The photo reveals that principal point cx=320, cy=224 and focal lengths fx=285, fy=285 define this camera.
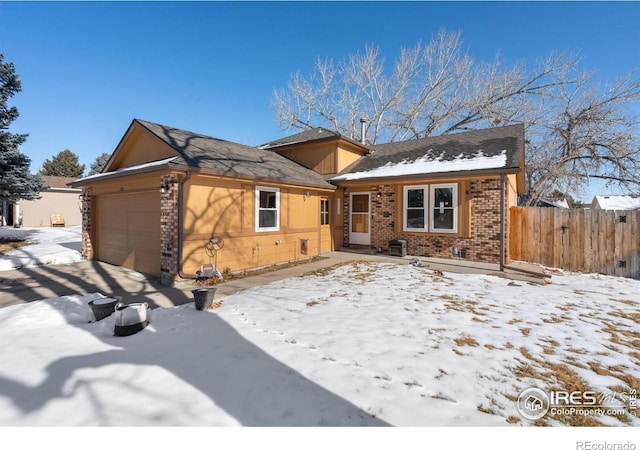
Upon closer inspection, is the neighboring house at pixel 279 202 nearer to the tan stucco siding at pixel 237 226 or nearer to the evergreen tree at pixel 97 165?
the tan stucco siding at pixel 237 226

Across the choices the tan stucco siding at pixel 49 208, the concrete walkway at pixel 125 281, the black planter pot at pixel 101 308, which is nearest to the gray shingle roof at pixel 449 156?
the concrete walkway at pixel 125 281

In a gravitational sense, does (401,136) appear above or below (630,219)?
above

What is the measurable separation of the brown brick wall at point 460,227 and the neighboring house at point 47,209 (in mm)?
23158

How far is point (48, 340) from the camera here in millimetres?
3535

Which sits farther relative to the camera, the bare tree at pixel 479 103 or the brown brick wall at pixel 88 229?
the bare tree at pixel 479 103

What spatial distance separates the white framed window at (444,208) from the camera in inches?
390

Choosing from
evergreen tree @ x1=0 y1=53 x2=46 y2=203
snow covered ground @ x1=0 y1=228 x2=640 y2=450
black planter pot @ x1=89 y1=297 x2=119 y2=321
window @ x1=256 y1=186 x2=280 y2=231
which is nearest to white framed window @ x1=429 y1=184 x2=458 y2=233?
snow covered ground @ x1=0 y1=228 x2=640 y2=450

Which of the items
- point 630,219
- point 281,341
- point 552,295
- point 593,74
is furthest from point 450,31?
point 281,341

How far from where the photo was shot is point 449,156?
11.1 m

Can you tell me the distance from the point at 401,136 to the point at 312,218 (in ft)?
59.4

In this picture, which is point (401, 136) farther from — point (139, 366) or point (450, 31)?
point (139, 366)

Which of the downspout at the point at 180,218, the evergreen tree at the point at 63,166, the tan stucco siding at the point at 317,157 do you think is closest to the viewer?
the downspout at the point at 180,218

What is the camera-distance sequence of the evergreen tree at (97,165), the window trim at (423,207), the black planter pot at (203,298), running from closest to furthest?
the black planter pot at (203,298) → the window trim at (423,207) → the evergreen tree at (97,165)

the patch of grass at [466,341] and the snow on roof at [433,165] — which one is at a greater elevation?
the snow on roof at [433,165]
